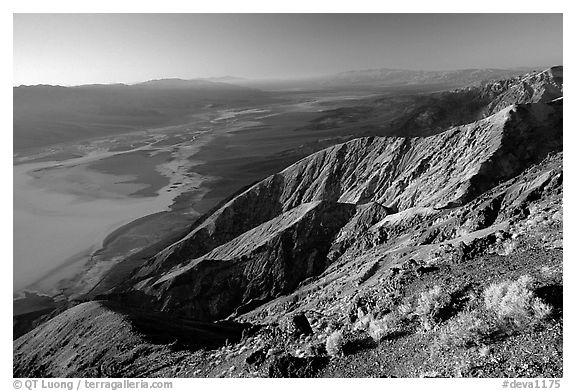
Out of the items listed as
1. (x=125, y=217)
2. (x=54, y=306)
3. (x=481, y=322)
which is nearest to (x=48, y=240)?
(x=125, y=217)

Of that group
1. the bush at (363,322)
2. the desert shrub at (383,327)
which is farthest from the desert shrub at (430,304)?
the bush at (363,322)

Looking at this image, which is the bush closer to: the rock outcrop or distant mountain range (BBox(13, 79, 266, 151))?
the rock outcrop

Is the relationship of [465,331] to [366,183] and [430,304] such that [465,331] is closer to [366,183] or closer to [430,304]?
[430,304]

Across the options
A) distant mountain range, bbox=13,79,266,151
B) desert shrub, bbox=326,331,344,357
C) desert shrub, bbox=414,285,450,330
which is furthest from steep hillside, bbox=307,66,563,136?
desert shrub, bbox=326,331,344,357

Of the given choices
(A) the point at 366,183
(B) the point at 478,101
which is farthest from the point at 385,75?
(B) the point at 478,101

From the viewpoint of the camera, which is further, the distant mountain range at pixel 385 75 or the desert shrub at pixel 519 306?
the distant mountain range at pixel 385 75

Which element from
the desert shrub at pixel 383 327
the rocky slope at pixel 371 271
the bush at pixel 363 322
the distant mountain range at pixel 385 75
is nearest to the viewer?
the rocky slope at pixel 371 271

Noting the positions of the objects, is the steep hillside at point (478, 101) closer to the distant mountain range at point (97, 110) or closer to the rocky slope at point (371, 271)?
the rocky slope at point (371, 271)
